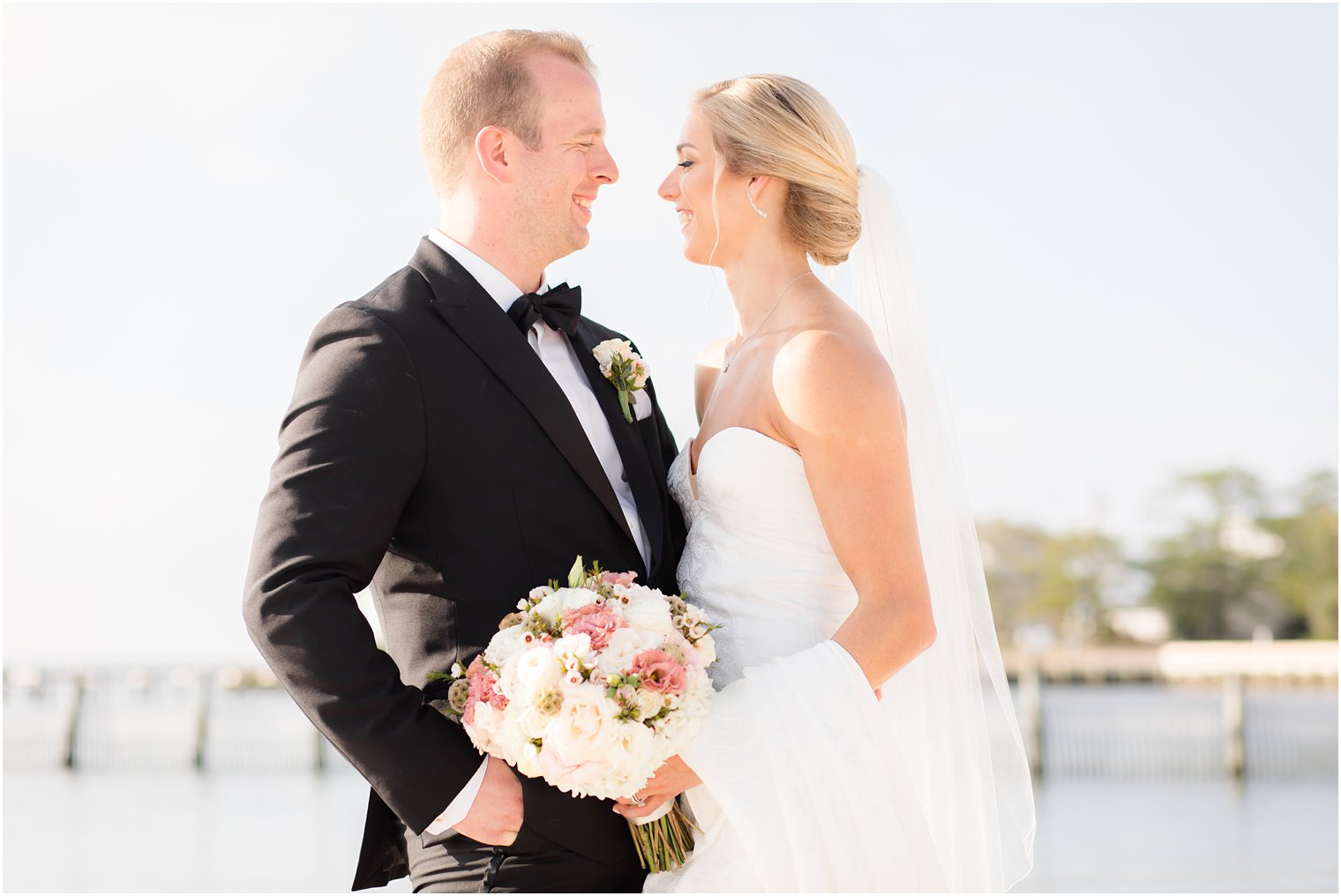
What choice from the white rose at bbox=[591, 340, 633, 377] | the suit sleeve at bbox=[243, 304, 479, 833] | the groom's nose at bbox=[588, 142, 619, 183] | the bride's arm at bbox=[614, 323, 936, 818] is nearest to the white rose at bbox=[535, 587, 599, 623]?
the suit sleeve at bbox=[243, 304, 479, 833]

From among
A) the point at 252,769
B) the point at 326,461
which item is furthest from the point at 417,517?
the point at 252,769

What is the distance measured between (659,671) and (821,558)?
2.92ft

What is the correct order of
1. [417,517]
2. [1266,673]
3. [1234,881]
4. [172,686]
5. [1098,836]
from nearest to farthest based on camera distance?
[417,517] → [1234,881] → [1098,836] → [172,686] → [1266,673]

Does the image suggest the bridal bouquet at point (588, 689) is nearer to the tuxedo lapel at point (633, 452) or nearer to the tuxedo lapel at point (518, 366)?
the tuxedo lapel at point (518, 366)

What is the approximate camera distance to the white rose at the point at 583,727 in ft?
8.58

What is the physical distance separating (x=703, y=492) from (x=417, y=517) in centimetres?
94

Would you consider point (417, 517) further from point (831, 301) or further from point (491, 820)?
point (831, 301)

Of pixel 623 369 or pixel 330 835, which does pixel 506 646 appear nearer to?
pixel 623 369

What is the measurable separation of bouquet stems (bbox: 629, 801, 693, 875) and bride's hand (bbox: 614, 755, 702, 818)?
0.10 m

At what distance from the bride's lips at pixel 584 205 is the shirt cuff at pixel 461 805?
163cm

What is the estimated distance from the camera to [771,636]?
340cm

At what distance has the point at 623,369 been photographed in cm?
359

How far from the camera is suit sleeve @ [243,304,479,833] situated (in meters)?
2.72

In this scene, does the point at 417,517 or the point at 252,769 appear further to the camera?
the point at 252,769
